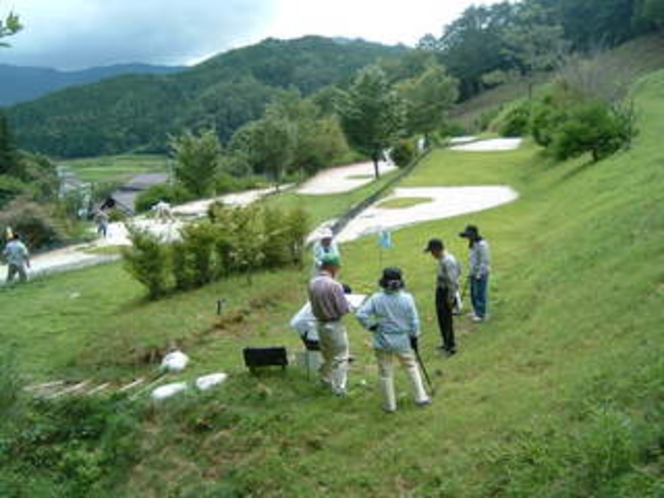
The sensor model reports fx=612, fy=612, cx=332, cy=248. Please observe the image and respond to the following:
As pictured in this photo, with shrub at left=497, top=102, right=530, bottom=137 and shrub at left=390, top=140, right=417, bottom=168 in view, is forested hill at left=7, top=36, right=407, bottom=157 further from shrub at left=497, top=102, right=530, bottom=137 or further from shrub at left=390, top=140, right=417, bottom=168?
shrub at left=390, top=140, right=417, bottom=168

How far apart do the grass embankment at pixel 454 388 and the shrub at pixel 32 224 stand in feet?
44.9

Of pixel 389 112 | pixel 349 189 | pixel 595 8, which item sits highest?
pixel 595 8

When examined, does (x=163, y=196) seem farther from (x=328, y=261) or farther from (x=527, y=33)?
(x=527, y=33)

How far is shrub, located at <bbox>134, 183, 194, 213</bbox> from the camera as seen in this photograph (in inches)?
1821

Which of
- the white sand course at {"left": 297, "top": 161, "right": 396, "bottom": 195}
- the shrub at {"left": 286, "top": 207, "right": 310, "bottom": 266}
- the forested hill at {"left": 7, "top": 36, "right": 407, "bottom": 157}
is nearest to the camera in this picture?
the shrub at {"left": 286, "top": 207, "right": 310, "bottom": 266}

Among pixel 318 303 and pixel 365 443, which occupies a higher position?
pixel 318 303

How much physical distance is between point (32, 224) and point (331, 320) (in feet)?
83.4

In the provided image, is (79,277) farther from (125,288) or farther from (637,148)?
(637,148)

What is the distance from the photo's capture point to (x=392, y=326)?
25.6ft

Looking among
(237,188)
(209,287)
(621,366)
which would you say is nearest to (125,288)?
(209,287)

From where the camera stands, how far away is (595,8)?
3182 inches

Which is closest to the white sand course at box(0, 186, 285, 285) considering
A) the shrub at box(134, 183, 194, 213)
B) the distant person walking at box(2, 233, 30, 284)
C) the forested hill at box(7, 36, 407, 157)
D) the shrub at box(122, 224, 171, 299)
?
the distant person walking at box(2, 233, 30, 284)

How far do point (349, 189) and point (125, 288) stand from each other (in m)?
25.8

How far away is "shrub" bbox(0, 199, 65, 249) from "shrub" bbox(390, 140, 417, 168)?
23.6 metres
